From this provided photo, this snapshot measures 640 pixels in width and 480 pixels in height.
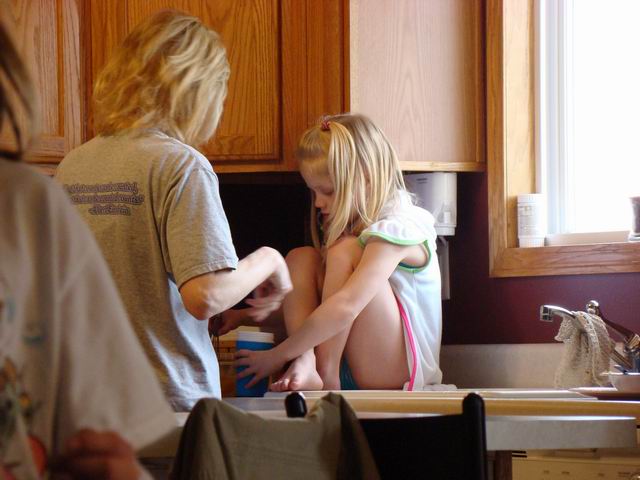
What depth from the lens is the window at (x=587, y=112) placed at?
8.99 feet

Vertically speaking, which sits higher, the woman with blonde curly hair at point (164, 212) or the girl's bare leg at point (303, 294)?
the woman with blonde curly hair at point (164, 212)

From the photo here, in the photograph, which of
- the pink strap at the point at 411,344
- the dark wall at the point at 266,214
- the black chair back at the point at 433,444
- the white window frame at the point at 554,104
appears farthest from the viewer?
the dark wall at the point at 266,214

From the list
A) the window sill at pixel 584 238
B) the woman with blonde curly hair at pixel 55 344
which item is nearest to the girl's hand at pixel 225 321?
the window sill at pixel 584 238

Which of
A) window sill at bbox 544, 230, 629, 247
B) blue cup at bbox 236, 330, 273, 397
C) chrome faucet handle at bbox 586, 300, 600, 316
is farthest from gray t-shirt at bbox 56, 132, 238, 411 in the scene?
window sill at bbox 544, 230, 629, 247

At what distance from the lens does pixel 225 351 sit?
2592 millimetres

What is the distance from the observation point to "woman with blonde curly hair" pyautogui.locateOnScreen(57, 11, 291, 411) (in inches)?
57.0

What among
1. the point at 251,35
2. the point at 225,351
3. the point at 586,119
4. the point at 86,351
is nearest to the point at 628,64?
the point at 586,119

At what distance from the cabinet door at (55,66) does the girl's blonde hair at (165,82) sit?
113 centimetres

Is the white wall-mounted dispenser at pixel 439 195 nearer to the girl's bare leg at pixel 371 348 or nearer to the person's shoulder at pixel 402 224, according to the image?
the person's shoulder at pixel 402 224

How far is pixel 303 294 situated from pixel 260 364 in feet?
0.79

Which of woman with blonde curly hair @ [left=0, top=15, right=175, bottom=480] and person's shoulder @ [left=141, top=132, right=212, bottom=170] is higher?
person's shoulder @ [left=141, top=132, right=212, bottom=170]

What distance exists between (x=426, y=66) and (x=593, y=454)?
3.82ft

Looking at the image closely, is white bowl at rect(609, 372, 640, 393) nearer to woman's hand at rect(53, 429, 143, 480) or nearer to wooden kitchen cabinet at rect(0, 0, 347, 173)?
wooden kitchen cabinet at rect(0, 0, 347, 173)

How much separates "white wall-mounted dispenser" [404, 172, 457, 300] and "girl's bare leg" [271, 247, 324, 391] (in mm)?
350
